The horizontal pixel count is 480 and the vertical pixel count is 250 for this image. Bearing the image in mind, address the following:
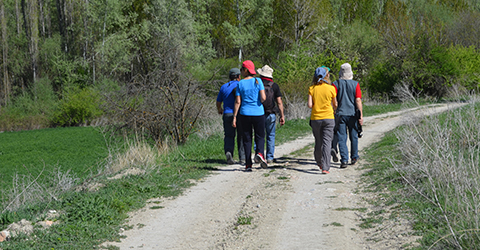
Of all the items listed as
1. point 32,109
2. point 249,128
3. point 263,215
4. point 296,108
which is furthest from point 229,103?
point 32,109

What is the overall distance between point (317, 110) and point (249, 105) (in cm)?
126

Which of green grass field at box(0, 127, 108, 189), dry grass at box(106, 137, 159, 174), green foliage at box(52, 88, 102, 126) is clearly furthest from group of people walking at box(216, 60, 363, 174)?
green foliage at box(52, 88, 102, 126)

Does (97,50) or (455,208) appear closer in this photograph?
(455,208)

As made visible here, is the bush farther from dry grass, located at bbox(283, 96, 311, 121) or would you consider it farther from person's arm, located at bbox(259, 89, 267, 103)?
person's arm, located at bbox(259, 89, 267, 103)

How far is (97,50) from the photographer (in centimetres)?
4178

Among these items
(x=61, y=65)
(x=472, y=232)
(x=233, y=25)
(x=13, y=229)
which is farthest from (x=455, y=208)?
(x=233, y=25)

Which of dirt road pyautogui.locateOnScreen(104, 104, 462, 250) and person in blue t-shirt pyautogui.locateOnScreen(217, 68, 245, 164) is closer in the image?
dirt road pyautogui.locateOnScreen(104, 104, 462, 250)

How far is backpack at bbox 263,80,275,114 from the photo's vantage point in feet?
29.6

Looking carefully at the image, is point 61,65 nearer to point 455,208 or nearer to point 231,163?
point 231,163

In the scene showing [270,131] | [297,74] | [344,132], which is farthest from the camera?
[297,74]

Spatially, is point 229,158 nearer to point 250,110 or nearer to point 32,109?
point 250,110

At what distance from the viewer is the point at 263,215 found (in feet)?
19.5

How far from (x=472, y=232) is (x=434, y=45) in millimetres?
26250

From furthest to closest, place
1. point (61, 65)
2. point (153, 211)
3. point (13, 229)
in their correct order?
point (61, 65) → point (153, 211) → point (13, 229)
